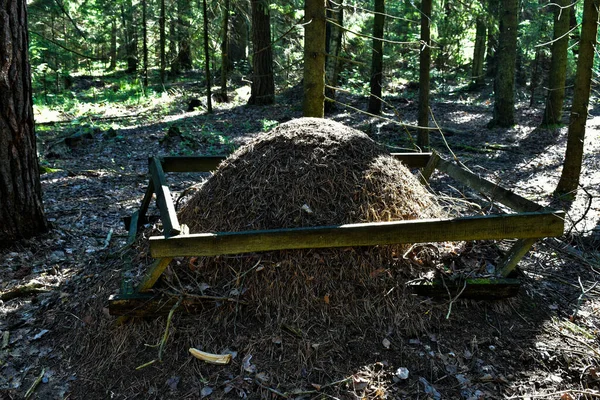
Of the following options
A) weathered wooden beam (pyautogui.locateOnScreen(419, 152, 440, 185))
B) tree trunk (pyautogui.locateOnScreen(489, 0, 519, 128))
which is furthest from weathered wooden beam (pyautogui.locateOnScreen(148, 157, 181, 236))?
tree trunk (pyautogui.locateOnScreen(489, 0, 519, 128))

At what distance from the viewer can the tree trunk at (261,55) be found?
1460 cm

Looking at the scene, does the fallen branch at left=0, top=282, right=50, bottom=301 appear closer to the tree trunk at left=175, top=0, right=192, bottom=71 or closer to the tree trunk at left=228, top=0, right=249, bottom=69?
the tree trunk at left=175, top=0, right=192, bottom=71

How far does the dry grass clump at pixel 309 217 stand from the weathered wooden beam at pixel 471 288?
0.17m

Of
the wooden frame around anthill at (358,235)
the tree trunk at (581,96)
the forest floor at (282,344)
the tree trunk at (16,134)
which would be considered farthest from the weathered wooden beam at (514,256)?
the tree trunk at (16,134)

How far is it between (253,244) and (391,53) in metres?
17.4

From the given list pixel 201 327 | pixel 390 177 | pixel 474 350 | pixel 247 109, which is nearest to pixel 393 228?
pixel 390 177

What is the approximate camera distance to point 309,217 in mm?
3676

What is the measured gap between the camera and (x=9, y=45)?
451cm

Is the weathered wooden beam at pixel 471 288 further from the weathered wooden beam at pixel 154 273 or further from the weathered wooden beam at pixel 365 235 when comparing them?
the weathered wooden beam at pixel 154 273

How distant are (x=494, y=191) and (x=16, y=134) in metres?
4.94

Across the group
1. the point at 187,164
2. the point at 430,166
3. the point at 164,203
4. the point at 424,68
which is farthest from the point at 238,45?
the point at 164,203

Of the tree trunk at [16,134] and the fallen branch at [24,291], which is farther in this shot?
the tree trunk at [16,134]

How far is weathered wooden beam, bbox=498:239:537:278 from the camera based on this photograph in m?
3.71

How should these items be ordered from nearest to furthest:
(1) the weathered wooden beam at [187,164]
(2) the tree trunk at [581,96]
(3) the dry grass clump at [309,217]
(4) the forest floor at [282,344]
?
(4) the forest floor at [282,344] < (3) the dry grass clump at [309,217] < (1) the weathered wooden beam at [187,164] < (2) the tree trunk at [581,96]
